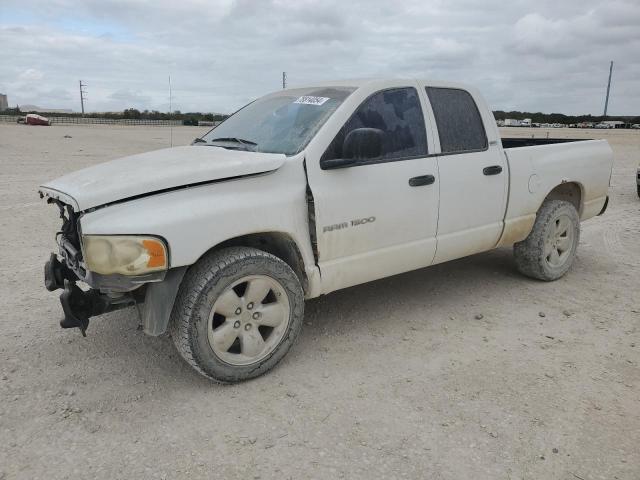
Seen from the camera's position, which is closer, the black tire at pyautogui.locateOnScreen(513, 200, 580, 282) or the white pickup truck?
the white pickup truck

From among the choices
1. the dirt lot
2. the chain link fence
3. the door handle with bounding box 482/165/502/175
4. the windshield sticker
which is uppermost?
the chain link fence

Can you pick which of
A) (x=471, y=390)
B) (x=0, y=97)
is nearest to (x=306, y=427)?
(x=471, y=390)

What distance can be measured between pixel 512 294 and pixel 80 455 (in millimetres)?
3868

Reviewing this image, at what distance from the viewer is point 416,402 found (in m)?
3.18

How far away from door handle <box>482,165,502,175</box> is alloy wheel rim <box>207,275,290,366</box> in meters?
2.12

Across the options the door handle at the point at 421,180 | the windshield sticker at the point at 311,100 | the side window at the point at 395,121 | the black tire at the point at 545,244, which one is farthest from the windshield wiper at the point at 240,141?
the black tire at the point at 545,244

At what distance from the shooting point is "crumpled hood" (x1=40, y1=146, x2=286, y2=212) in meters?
2.98

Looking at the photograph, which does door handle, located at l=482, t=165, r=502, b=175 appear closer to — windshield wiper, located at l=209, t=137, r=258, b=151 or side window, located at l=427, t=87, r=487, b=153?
side window, located at l=427, t=87, r=487, b=153

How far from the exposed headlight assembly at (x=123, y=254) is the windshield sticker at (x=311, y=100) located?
5.50 ft

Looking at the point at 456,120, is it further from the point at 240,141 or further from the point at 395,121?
the point at 240,141

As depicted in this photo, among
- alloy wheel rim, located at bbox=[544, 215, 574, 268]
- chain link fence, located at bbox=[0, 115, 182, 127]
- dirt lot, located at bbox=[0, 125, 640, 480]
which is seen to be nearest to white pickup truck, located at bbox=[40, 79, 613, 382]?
dirt lot, located at bbox=[0, 125, 640, 480]

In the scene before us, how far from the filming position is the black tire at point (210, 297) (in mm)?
3141

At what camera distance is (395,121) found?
4043 millimetres

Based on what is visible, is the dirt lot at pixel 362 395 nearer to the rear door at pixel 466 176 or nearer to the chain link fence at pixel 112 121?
the rear door at pixel 466 176
